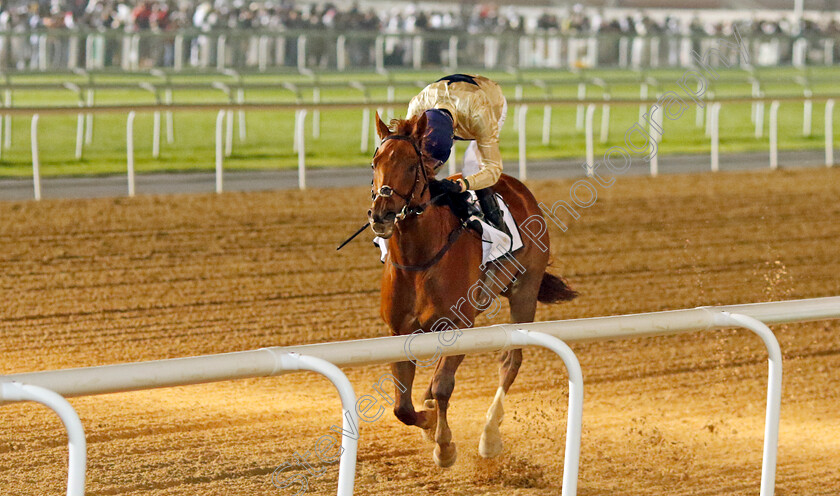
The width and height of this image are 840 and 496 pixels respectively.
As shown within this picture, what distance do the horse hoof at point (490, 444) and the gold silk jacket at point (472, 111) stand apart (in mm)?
912

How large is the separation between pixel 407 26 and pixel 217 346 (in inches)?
672

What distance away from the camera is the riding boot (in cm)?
416

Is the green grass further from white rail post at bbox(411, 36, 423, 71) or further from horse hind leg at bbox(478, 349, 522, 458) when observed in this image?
horse hind leg at bbox(478, 349, 522, 458)

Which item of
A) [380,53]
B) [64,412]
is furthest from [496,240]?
[380,53]

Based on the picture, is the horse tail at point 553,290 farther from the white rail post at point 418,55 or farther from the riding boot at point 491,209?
the white rail post at point 418,55

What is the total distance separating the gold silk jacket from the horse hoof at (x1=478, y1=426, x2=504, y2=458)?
2.99 feet

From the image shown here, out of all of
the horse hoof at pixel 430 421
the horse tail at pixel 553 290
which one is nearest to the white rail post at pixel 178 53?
the horse tail at pixel 553 290

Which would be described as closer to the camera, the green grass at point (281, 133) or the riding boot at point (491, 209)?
the riding boot at point (491, 209)

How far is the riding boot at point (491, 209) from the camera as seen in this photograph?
416 cm

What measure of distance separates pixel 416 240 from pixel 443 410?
610 mm

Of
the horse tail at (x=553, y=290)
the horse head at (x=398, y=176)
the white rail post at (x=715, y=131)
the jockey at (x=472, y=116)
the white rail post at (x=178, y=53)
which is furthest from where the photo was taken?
the white rail post at (x=178, y=53)

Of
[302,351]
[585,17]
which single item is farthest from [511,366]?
[585,17]

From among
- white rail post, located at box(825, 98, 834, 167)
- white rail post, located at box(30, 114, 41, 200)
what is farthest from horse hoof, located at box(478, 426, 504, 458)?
white rail post, located at box(825, 98, 834, 167)

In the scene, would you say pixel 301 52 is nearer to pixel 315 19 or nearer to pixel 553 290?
pixel 315 19
